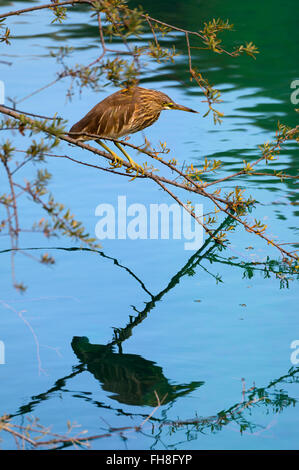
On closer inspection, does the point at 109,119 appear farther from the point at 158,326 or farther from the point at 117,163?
the point at 158,326

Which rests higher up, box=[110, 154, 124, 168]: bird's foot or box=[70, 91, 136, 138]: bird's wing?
box=[70, 91, 136, 138]: bird's wing

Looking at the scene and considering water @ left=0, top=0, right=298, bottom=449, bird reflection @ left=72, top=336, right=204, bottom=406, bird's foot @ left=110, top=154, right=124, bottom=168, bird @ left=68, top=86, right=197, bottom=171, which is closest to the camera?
water @ left=0, top=0, right=298, bottom=449

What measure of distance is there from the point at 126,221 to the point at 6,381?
202 centimetres

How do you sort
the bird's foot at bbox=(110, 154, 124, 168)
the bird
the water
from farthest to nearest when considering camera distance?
the bird
the bird's foot at bbox=(110, 154, 124, 168)
the water

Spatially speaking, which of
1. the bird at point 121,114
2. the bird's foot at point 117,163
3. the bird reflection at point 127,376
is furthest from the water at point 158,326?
the bird's foot at point 117,163

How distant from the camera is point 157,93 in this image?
4.66 meters

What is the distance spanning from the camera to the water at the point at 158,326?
3.40 meters

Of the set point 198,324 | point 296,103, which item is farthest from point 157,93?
point 296,103

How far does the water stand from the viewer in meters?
3.40

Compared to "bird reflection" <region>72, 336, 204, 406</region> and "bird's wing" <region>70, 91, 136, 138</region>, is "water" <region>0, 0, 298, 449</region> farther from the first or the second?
"bird's wing" <region>70, 91, 136, 138</region>

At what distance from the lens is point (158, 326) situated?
165 inches

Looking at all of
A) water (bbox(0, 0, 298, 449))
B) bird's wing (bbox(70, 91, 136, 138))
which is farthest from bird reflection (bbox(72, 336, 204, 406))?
bird's wing (bbox(70, 91, 136, 138))

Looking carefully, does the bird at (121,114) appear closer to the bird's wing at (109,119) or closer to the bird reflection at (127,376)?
the bird's wing at (109,119)

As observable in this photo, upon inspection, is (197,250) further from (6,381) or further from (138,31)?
(138,31)
